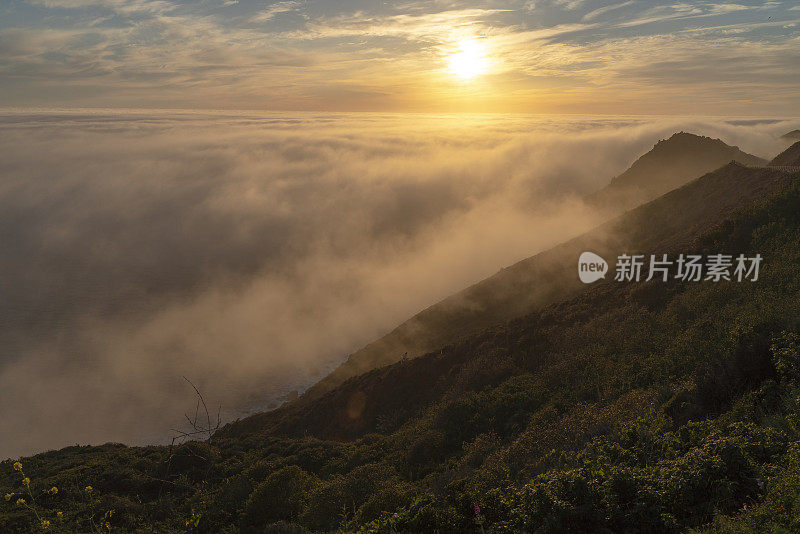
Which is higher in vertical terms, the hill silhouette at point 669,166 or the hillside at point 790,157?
the hillside at point 790,157

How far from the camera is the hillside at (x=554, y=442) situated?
29.9 ft

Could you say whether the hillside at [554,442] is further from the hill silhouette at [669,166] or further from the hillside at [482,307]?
the hill silhouette at [669,166]

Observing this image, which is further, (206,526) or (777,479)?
(206,526)

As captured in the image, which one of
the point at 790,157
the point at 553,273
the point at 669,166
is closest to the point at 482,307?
the point at 553,273

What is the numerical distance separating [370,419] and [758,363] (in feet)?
97.1

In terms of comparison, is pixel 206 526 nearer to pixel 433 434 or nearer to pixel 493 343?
pixel 433 434

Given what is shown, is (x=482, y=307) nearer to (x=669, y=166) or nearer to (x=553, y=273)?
(x=553, y=273)

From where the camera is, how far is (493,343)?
39.2 metres

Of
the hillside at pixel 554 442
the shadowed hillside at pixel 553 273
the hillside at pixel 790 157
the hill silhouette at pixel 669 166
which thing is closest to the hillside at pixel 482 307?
the shadowed hillside at pixel 553 273

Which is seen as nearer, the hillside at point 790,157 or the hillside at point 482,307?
the hillside at point 482,307

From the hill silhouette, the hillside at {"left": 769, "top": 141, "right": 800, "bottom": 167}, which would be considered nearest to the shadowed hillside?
the hillside at {"left": 769, "top": 141, "right": 800, "bottom": 167}

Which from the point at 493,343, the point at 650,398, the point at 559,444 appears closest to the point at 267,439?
the point at 493,343

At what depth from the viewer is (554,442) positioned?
1705 centimetres

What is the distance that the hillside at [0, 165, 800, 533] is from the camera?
358 inches
